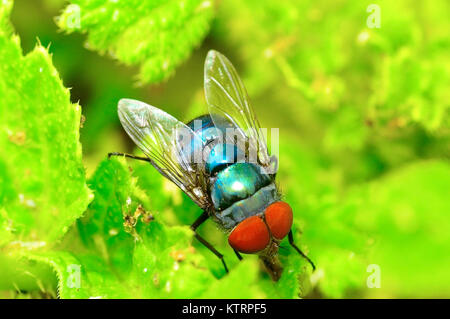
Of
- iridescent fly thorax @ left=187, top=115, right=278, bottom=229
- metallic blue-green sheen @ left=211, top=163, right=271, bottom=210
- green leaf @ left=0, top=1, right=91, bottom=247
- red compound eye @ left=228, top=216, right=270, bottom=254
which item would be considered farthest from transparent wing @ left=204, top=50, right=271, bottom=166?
green leaf @ left=0, top=1, right=91, bottom=247

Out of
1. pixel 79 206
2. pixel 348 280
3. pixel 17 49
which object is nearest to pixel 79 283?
pixel 79 206

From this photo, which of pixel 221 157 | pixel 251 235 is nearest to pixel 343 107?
pixel 221 157

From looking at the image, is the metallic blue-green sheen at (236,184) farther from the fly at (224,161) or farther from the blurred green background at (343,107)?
the blurred green background at (343,107)

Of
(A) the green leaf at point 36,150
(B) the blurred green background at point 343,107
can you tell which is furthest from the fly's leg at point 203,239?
(B) the blurred green background at point 343,107

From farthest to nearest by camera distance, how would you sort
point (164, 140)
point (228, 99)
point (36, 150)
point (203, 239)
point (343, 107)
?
1. point (343, 107)
2. point (228, 99)
3. point (164, 140)
4. point (203, 239)
5. point (36, 150)

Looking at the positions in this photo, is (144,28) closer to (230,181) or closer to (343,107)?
(230,181)
